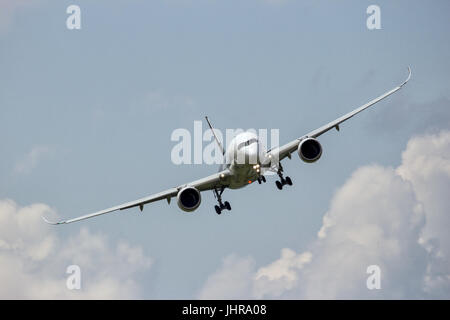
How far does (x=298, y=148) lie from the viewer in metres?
68.6

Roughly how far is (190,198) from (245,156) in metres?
6.77

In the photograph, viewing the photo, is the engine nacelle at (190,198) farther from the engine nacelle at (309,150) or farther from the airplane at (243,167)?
the engine nacelle at (309,150)

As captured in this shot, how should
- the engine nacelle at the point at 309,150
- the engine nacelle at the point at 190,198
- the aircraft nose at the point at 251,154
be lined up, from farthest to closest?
the engine nacelle at the point at 309,150 → the engine nacelle at the point at 190,198 → the aircraft nose at the point at 251,154

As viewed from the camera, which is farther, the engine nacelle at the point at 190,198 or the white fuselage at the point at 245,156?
the engine nacelle at the point at 190,198

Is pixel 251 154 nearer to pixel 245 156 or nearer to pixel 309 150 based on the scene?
pixel 245 156

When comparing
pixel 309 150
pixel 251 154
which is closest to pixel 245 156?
pixel 251 154

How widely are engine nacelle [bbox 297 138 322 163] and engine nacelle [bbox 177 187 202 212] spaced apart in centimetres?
950

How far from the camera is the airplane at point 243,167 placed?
213ft

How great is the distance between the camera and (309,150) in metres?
68.6

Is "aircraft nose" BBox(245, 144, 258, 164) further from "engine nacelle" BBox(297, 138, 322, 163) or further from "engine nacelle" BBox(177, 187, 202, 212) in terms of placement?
"engine nacelle" BBox(177, 187, 202, 212)

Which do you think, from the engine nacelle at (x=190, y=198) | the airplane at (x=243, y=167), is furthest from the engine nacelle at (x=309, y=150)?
the engine nacelle at (x=190, y=198)
